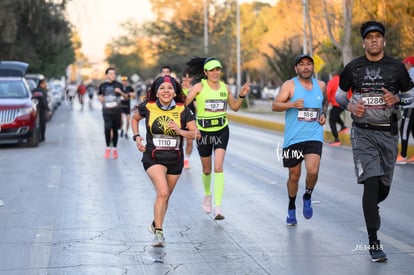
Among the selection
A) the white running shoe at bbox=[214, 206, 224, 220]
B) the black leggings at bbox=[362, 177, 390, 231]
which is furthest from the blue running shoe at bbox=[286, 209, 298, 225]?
the black leggings at bbox=[362, 177, 390, 231]

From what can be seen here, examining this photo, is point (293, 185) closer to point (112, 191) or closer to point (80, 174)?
point (112, 191)

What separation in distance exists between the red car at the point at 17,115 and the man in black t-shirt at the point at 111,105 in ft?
10.5

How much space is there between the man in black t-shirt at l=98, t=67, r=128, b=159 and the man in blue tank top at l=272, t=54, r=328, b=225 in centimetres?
884

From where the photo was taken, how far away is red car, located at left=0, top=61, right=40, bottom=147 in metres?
20.3

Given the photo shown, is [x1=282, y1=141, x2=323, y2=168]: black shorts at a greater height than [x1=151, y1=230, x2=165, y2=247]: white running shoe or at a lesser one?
greater

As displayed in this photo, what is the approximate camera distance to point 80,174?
1477 centimetres

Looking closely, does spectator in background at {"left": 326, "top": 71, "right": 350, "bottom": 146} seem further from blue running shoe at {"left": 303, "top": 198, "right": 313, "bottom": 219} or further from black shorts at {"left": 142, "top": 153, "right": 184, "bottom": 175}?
black shorts at {"left": 142, "top": 153, "right": 184, "bottom": 175}

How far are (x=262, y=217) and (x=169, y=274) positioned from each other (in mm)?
3066

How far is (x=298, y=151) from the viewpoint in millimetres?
9141

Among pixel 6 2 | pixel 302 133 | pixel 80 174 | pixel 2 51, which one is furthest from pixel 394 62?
pixel 2 51

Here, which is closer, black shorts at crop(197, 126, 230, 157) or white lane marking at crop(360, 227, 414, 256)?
white lane marking at crop(360, 227, 414, 256)

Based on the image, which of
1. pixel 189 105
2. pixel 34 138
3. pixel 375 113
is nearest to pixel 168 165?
pixel 375 113

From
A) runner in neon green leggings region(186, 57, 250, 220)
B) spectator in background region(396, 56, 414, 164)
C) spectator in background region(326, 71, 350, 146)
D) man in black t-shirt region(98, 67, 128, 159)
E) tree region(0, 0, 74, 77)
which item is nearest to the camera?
runner in neon green leggings region(186, 57, 250, 220)

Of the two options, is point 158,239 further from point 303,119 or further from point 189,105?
point 189,105
